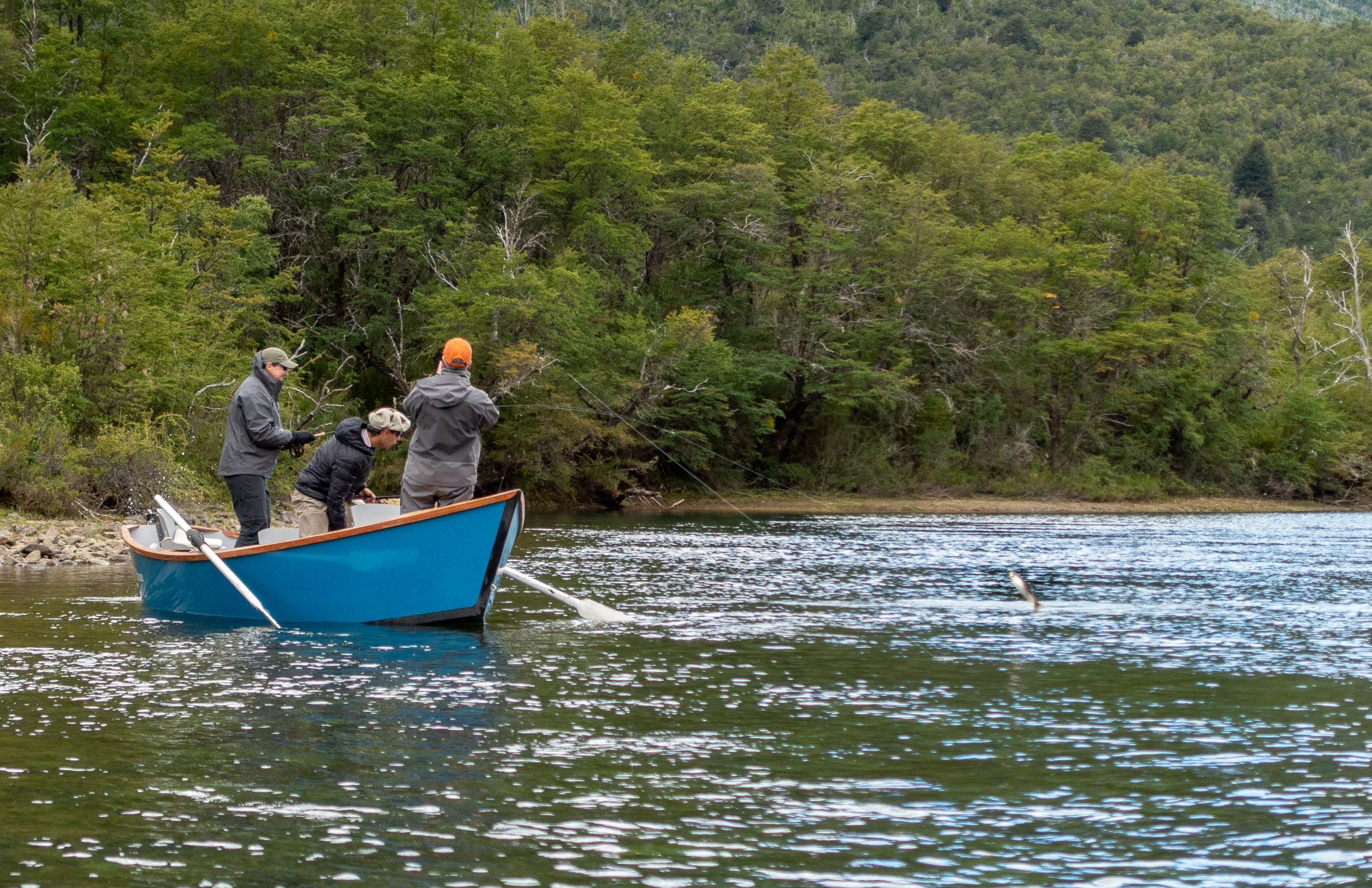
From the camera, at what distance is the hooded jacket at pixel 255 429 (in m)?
12.1

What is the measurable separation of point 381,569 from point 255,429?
5.67ft

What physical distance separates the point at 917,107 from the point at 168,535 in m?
106

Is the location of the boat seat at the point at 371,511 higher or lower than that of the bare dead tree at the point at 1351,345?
lower

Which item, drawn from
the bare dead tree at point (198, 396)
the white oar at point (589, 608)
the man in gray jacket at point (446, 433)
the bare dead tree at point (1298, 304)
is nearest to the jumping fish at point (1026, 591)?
the white oar at point (589, 608)

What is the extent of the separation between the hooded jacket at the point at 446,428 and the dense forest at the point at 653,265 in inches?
574

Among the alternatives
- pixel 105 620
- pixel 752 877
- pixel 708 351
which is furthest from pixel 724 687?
pixel 708 351

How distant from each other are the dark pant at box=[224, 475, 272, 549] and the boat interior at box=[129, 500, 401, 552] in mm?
144

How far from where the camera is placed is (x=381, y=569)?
11.9 meters

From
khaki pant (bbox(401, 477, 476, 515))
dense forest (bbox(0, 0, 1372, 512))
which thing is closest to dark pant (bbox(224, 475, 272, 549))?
khaki pant (bbox(401, 477, 476, 515))

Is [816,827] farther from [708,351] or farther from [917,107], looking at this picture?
[917,107]

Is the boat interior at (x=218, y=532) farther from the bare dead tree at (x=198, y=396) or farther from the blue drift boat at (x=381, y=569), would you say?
the bare dead tree at (x=198, y=396)

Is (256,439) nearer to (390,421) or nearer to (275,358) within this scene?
(275,358)

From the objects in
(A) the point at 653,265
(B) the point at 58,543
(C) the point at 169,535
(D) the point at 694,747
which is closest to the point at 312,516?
(C) the point at 169,535

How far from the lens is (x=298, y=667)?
9.98 meters
